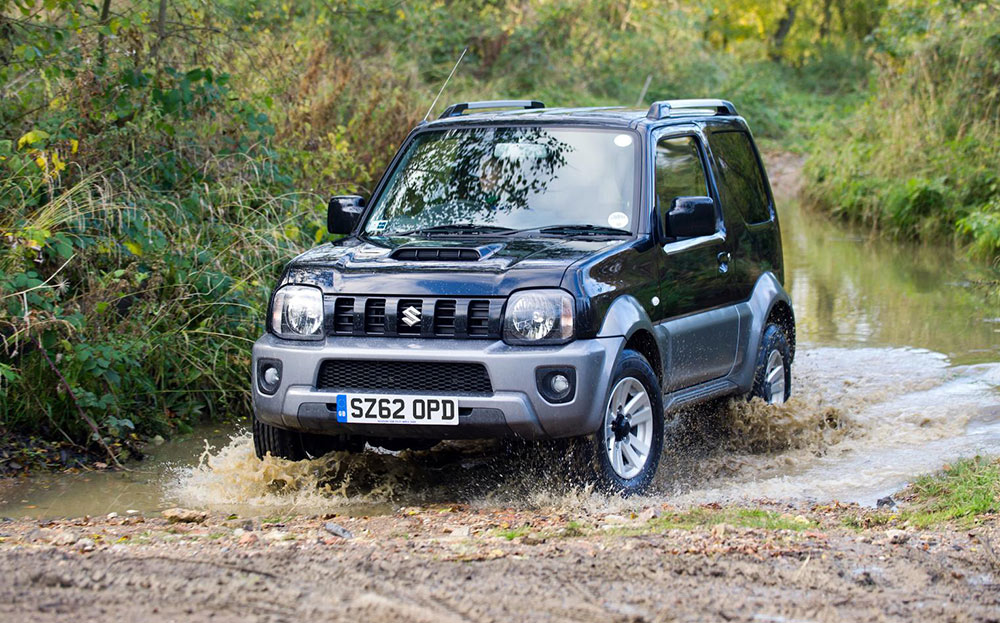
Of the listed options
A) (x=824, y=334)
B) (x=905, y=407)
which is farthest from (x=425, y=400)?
(x=824, y=334)

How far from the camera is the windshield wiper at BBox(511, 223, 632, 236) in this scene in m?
6.73

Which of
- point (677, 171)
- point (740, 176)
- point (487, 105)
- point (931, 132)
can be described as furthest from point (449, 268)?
point (931, 132)

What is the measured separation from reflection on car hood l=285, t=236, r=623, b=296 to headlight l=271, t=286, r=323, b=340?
0.18 ft

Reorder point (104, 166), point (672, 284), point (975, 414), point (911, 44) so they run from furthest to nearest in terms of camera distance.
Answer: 1. point (911, 44)
2. point (104, 166)
3. point (975, 414)
4. point (672, 284)

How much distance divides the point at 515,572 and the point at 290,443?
93.4 inches

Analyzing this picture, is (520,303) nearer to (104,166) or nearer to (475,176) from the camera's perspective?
(475,176)

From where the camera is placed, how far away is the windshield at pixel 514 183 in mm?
6875

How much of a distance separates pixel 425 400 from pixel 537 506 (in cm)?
75

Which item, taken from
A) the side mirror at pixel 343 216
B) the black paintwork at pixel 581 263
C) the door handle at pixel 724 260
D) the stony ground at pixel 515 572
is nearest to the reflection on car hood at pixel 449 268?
the black paintwork at pixel 581 263

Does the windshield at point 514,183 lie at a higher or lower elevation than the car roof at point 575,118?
lower

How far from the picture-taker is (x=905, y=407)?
29.6ft

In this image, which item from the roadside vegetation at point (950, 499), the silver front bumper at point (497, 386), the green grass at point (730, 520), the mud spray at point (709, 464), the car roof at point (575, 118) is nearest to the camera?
the green grass at point (730, 520)

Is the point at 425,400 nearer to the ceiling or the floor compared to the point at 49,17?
nearer to the floor

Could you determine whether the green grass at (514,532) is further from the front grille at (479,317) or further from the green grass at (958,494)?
the green grass at (958,494)
